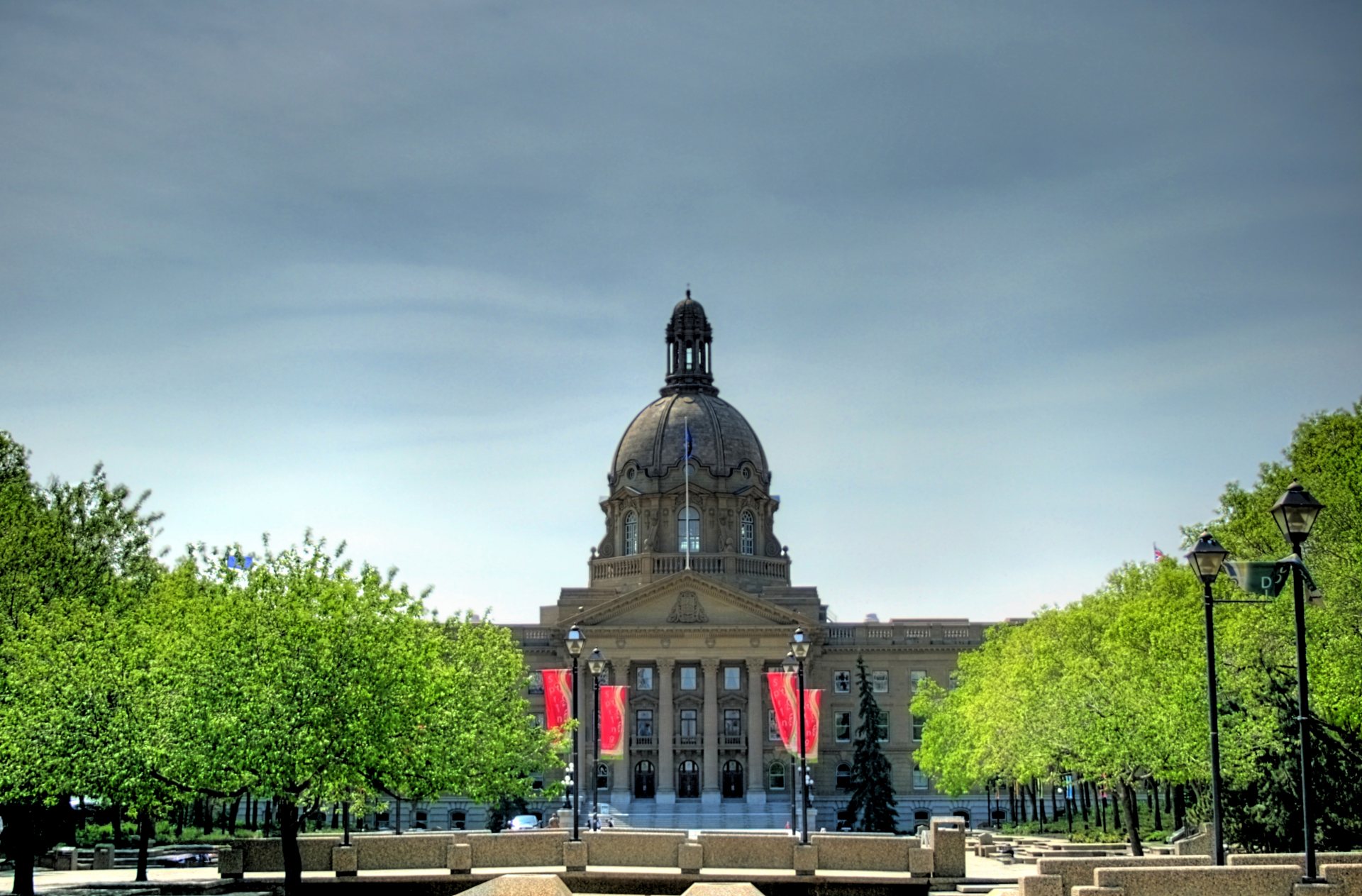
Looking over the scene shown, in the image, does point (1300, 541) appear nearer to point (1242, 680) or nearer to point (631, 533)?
point (1242, 680)

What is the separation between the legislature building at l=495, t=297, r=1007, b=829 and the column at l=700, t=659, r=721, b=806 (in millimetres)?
114

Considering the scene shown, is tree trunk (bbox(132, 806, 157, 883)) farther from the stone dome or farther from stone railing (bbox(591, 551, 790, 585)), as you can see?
the stone dome

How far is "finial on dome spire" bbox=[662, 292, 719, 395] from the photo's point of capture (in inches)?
5448

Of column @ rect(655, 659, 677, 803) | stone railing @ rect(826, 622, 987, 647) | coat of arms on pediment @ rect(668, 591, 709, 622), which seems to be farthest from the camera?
stone railing @ rect(826, 622, 987, 647)

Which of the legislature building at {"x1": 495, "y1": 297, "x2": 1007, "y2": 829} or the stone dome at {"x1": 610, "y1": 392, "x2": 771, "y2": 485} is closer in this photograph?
the legislature building at {"x1": 495, "y1": 297, "x2": 1007, "y2": 829}

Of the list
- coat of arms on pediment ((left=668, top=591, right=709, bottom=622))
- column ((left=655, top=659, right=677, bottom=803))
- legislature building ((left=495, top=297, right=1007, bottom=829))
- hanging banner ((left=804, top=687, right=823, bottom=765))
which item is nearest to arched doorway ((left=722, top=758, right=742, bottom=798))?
legislature building ((left=495, top=297, right=1007, bottom=829))

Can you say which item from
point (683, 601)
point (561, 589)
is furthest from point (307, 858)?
point (561, 589)

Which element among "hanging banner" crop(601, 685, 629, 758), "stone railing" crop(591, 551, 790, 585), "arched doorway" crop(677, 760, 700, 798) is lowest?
"arched doorway" crop(677, 760, 700, 798)

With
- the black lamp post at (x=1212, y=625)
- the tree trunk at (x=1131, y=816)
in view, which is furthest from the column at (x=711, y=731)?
the black lamp post at (x=1212, y=625)

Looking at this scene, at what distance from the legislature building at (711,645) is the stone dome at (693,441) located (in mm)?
150

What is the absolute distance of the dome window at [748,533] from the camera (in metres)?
133

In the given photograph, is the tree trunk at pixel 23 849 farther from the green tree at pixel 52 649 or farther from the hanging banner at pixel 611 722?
the hanging banner at pixel 611 722

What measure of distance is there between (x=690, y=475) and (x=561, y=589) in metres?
13.4

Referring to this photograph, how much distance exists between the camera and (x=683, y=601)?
12288 cm
